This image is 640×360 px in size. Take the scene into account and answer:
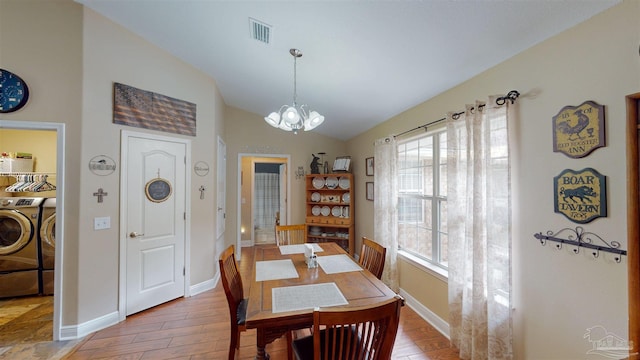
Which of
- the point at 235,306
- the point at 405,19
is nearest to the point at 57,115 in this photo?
the point at 235,306

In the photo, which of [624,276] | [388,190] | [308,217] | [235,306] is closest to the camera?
[624,276]

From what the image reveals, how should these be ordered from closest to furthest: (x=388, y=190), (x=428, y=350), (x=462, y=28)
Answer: (x=462, y=28) → (x=428, y=350) → (x=388, y=190)

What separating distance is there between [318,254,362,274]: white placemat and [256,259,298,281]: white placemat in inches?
10.6

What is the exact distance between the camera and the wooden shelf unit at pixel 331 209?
14.7 feet

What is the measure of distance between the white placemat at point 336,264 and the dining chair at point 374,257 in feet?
0.39

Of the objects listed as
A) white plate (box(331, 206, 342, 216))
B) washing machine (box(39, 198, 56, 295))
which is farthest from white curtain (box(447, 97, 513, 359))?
washing machine (box(39, 198, 56, 295))

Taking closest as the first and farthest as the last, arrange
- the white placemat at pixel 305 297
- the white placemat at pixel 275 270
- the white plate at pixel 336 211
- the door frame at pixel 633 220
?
the door frame at pixel 633 220
the white placemat at pixel 305 297
the white placemat at pixel 275 270
the white plate at pixel 336 211

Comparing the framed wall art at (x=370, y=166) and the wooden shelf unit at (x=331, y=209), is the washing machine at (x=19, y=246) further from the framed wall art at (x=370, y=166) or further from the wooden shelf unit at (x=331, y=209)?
the framed wall art at (x=370, y=166)

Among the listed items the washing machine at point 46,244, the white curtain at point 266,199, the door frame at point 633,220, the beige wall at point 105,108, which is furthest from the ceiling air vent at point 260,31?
the white curtain at point 266,199

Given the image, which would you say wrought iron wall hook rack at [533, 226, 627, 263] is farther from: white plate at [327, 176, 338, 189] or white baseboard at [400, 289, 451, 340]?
white plate at [327, 176, 338, 189]

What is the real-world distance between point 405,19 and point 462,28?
1.22 ft

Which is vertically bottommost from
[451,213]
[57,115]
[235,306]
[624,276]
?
[235,306]

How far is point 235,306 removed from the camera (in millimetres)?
1808

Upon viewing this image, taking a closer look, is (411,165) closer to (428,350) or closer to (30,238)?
(428,350)
